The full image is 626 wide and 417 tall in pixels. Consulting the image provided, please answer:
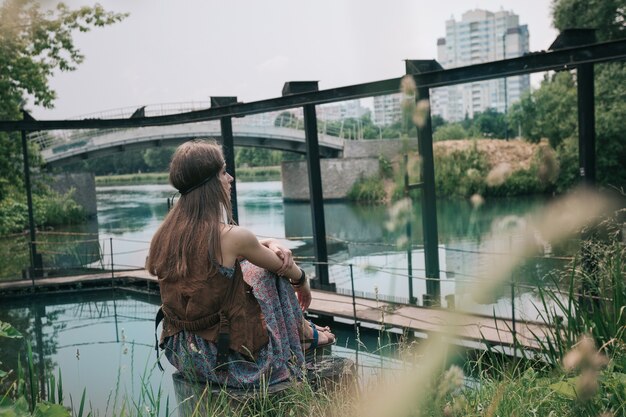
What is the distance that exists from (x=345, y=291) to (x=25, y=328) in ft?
11.6

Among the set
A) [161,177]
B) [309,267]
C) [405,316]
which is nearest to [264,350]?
[405,316]

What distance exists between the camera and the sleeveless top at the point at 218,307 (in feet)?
6.18

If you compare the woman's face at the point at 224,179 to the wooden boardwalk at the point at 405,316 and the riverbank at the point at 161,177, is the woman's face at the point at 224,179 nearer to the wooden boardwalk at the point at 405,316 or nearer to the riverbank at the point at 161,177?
the wooden boardwalk at the point at 405,316

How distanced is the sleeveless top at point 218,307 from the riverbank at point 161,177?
51483mm

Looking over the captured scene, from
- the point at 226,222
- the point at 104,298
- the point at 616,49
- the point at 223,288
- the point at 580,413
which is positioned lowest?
the point at 104,298

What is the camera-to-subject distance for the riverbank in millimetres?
56700

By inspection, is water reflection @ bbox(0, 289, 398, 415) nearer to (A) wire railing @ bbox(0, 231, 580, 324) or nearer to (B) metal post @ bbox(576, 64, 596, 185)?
(A) wire railing @ bbox(0, 231, 580, 324)

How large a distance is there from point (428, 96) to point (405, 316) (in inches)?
118

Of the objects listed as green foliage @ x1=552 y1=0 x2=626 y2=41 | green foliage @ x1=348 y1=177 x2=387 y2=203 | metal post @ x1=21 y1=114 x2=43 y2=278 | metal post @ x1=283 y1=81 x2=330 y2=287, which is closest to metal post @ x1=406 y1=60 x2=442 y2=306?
metal post @ x1=283 y1=81 x2=330 y2=287

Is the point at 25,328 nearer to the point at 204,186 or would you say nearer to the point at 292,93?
the point at 292,93

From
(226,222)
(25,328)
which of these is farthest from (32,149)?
(226,222)

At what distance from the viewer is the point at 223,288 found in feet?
6.22

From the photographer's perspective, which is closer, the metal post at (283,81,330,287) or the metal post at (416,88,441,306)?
the metal post at (416,88,441,306)

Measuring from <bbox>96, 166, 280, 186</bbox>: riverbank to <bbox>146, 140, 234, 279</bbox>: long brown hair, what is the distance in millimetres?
51455
